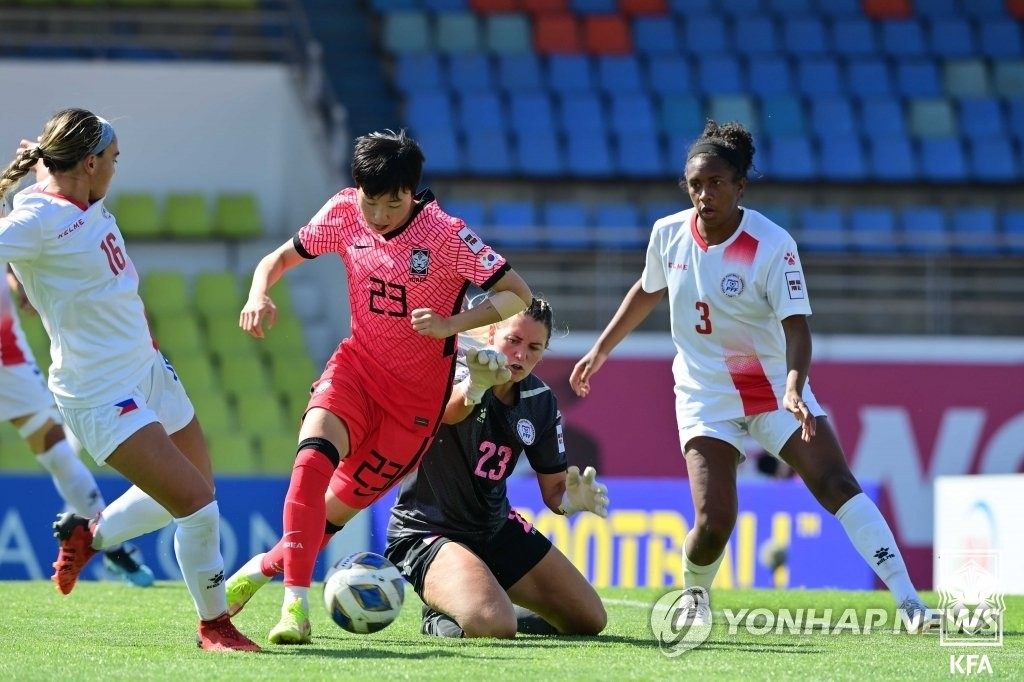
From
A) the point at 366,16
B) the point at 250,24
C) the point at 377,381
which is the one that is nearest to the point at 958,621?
the point at 377,381

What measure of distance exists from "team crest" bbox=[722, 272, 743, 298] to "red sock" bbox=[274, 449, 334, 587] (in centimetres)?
196

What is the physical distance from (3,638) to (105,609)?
1.25 metres

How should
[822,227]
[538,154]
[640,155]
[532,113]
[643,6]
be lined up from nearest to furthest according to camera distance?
1. [822,227]
2. [538,154]
3. [640,155]
4. [532,113]
5. [643,6]

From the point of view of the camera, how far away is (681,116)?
701 inches

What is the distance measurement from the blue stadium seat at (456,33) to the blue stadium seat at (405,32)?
0.45 ft

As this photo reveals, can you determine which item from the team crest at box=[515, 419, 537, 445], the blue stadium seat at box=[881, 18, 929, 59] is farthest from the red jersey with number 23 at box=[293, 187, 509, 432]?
the blue stadium seat at box=[881, 18, 929, 59]

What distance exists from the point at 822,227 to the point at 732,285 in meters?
10.7

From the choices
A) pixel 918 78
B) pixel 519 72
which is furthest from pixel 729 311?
pixel 918 78

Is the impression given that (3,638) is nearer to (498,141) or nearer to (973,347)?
(973,347)

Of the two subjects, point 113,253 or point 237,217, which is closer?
point 113,253

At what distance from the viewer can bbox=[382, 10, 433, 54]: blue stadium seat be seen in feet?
59.6

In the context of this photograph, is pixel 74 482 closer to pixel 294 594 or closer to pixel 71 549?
pixel 71 549

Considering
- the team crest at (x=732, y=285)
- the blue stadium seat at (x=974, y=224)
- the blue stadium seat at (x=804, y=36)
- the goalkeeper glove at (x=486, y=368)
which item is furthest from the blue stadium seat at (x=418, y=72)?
the goalkeeper glove at (x=486, y=368)

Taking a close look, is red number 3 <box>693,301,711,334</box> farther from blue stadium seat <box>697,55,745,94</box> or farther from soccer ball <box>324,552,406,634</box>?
blue stadium seat <box>697,55,745,94</box>
